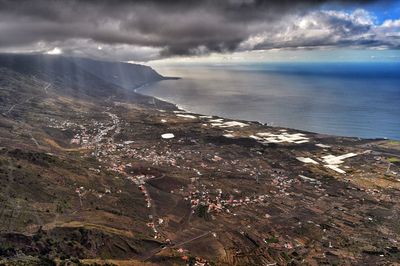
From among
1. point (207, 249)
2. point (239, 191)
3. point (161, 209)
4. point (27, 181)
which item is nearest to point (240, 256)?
point (207, 249)

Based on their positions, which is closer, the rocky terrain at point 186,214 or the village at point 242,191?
the rocky terrain at point 186,214

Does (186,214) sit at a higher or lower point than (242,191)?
higher

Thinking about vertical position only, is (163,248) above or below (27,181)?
below

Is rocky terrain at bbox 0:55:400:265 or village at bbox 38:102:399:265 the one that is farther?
village at bbox 38:102:399:265

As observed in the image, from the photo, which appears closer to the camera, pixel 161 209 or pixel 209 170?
pixel 161 209

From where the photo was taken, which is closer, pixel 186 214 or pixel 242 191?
pixel 186 214

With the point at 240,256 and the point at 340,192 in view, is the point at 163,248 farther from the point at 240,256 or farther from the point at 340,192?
the point at 340,192

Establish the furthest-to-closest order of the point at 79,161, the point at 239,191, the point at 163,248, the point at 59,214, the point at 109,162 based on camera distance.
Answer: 1. the point at 109,162
2. the point at 79,161
3. the point at 239,191
4. the point at 59,214
5. the point at 163,248

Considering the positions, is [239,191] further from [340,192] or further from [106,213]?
[106,213]

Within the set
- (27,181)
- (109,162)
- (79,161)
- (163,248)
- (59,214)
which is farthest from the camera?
(109,162)
